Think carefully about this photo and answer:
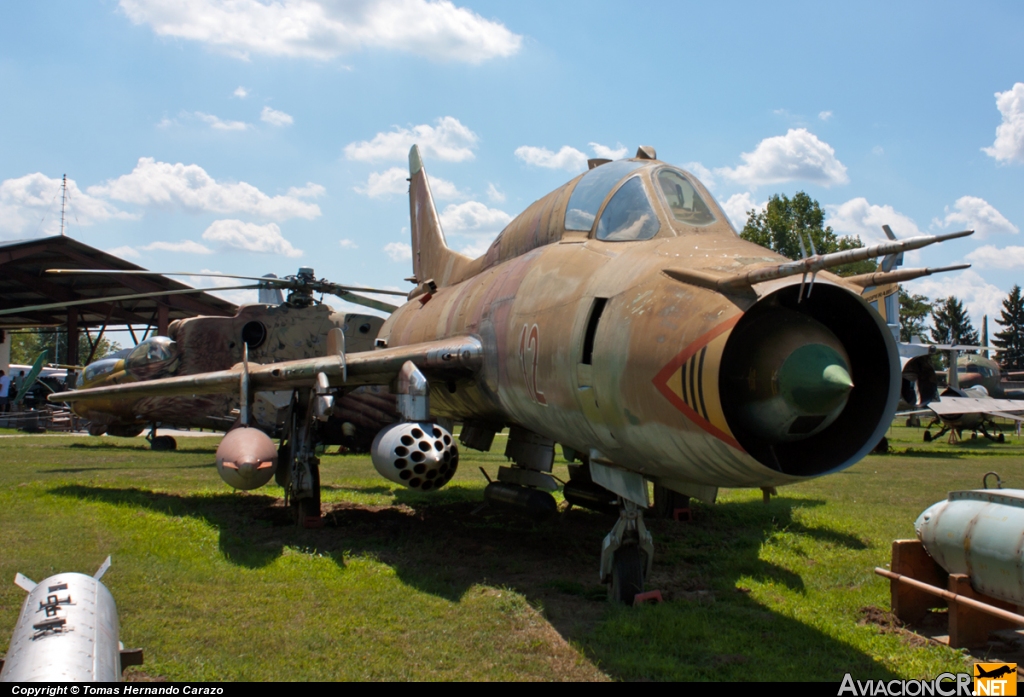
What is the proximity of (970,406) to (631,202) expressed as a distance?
78.9 ft

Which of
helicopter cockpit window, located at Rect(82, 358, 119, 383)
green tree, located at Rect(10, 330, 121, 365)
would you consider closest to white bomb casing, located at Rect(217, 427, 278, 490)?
helicopter cockpit window, located at Rect(82, 358, 119, 383)

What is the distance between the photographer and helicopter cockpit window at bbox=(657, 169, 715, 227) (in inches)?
238

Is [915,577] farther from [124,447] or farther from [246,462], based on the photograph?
[124,447]

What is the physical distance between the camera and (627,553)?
650cm

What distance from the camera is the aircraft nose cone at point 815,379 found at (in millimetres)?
3863

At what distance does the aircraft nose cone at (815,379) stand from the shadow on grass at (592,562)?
214 centimetres

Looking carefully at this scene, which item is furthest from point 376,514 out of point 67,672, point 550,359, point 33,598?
point 67,672

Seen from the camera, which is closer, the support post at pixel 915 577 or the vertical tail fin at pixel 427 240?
the support post at pixel 915 577

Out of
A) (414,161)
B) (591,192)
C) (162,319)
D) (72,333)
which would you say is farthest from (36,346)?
(591,192)

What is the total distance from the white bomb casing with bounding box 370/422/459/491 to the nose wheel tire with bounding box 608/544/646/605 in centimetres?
175

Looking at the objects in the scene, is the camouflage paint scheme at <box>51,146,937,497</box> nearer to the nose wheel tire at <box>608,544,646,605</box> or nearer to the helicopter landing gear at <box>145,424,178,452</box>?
the nose wheel tire at <box>608,544,646,605</box>

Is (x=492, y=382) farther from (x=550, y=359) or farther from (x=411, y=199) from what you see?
(x=411, y=199)

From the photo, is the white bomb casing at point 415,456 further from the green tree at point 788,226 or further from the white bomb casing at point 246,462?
the green tree at point 788,226

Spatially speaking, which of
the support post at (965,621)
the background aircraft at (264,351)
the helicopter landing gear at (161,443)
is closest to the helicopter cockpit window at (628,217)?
the support post at (965,621)
